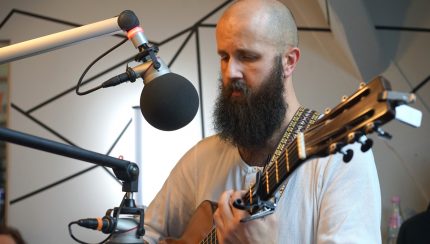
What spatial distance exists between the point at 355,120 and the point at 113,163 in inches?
15.6

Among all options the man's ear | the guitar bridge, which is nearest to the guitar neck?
the guitar bridge

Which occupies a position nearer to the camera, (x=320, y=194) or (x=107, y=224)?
(x=107, y=224)

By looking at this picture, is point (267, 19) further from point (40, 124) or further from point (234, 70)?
point (40, 124)

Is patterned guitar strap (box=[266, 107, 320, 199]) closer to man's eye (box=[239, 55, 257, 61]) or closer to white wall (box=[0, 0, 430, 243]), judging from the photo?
man's eye (box=[239, 55, 257, 61])

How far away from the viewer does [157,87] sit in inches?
34.4

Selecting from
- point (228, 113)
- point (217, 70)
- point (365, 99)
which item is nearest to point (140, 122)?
point (217, 70)

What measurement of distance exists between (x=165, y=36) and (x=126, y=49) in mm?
214

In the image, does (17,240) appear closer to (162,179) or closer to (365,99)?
(162,179)

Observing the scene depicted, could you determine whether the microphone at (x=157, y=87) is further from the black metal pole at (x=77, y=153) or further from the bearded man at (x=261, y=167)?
the bearded man at (x=261, y=167)

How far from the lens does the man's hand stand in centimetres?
110

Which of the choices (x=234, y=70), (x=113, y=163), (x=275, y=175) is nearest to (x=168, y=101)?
(x=113, y=163)

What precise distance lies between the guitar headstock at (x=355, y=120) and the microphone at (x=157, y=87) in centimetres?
23

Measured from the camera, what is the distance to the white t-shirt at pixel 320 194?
3.76ft

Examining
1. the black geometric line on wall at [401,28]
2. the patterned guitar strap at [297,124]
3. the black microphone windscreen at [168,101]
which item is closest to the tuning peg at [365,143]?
the black microphone windscreen at [168,101]
